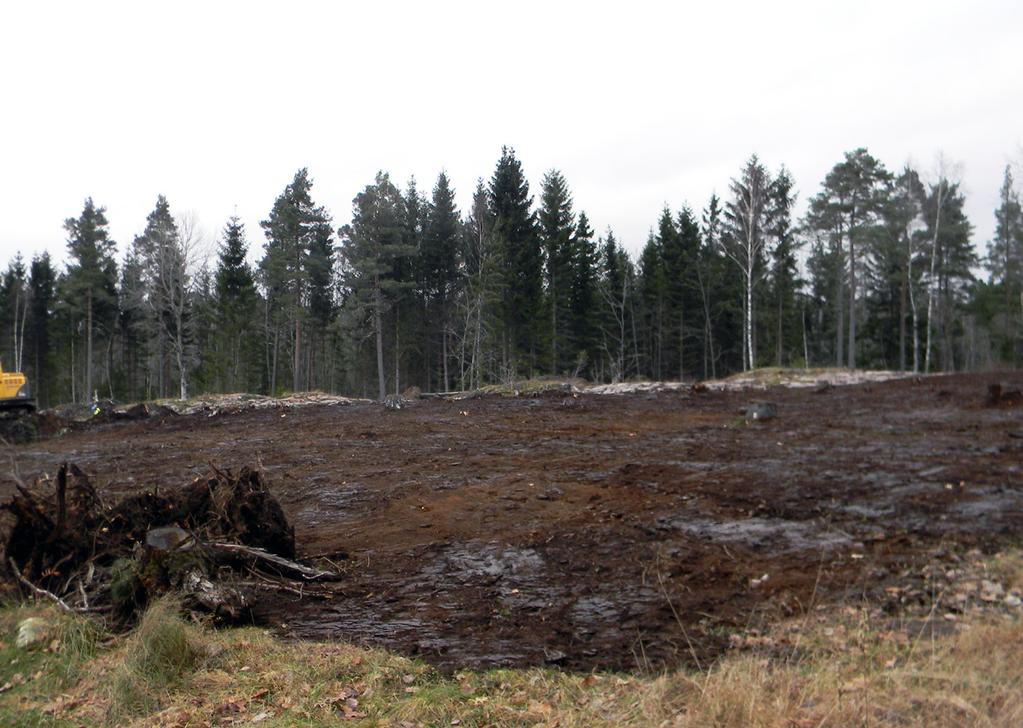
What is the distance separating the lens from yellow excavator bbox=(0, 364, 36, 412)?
22.2 metres

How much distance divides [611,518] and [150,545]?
4.40 m

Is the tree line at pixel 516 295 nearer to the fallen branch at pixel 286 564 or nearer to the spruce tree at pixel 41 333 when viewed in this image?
the spruce tree at pixel 41 333

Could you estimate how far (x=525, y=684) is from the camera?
4.29m

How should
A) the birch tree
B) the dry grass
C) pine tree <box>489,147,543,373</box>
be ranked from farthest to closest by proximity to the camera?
pine tree <box>489,147,543,373</box>, the birch tree, the dry grass

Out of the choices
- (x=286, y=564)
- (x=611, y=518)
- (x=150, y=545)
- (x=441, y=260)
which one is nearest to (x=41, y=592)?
(x=150, y=545)

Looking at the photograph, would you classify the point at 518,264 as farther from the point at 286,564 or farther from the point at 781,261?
the point at 286,564

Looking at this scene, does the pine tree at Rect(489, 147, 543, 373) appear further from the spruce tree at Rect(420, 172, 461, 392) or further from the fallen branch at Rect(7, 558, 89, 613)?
the fallen branch at Rect(7, 558, 89, 613)

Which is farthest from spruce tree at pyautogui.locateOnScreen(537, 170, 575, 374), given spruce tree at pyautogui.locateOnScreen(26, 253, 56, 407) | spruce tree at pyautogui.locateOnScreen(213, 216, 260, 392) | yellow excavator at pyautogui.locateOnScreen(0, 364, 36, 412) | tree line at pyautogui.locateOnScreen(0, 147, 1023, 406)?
spruce tree at pyautogui.locateOnScreen(26, 253, 56, 407)

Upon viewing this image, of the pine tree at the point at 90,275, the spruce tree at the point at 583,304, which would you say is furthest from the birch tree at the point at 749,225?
the pine tree at the point at 90,275

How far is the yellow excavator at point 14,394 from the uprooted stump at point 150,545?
18.1m

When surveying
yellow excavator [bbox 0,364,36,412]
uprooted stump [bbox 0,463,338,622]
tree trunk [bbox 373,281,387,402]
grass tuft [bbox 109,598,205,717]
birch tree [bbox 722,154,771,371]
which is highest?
birch tree [bbox 722,154,771,371]

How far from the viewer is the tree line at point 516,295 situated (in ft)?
128

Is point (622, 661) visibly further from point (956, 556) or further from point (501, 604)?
point (956, 556)

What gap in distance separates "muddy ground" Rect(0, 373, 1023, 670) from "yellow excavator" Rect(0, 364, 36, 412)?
7.33 meters
